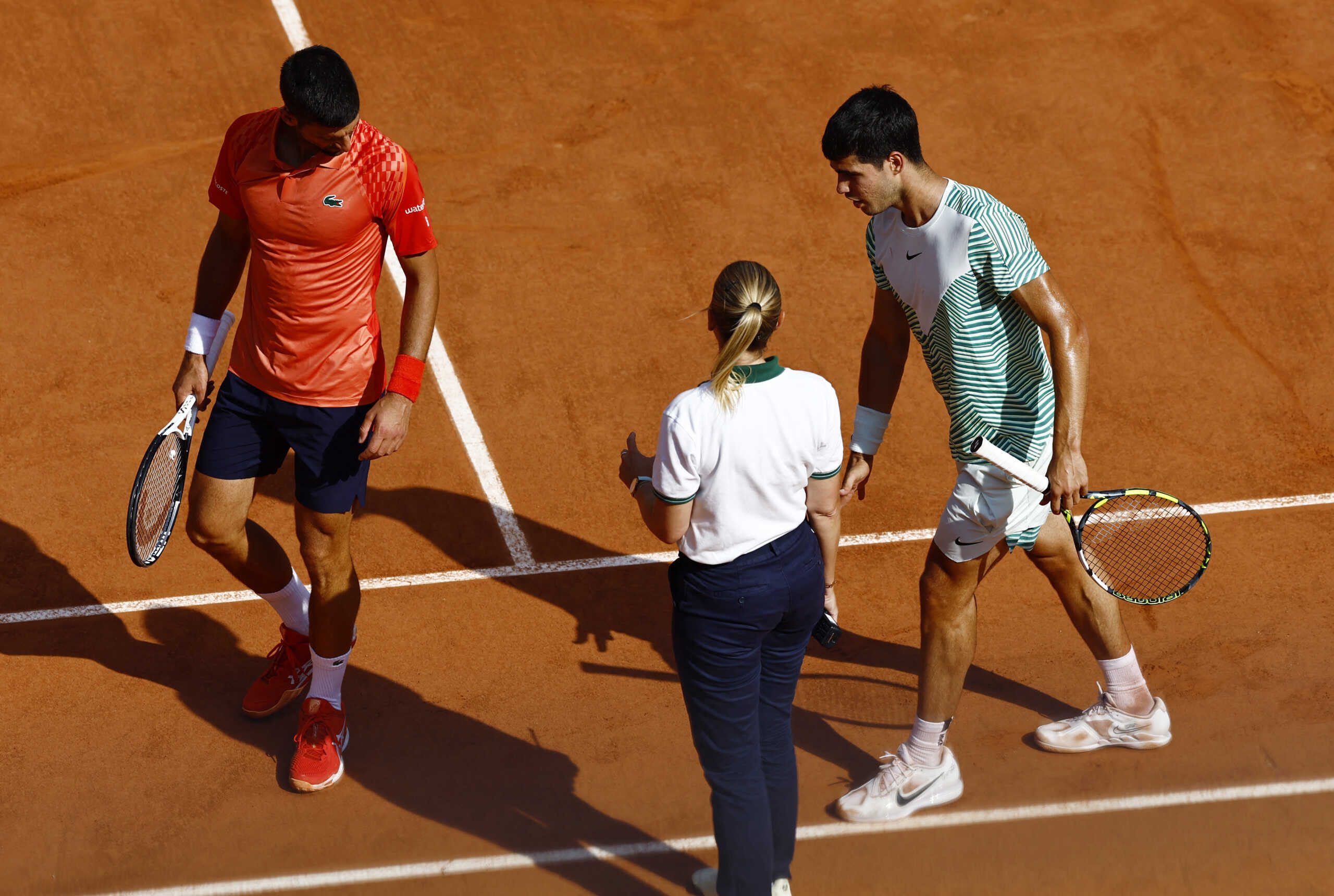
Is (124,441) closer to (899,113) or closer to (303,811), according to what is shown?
(303,811)

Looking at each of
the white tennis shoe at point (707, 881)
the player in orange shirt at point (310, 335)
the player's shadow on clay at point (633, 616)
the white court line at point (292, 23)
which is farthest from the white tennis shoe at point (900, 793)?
the white court line at point (292, 23)

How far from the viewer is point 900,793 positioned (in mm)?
5000

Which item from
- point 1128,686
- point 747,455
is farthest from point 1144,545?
point 747,455

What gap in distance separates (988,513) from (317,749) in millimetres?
2985

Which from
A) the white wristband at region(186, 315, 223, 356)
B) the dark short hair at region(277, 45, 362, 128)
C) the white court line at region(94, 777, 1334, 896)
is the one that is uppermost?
the dark short hair at region(277, 45, 362, 128)

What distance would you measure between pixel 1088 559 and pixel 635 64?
6317mm

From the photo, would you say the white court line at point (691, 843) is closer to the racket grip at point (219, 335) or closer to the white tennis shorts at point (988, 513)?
the white tennis shorts at point (988, 513)

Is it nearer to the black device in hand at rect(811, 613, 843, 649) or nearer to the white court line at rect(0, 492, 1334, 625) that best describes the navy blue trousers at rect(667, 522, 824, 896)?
the black device in hand at rect(811, 613, 843, 649)

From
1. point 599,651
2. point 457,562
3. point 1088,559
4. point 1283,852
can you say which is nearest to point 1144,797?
point 1283,852

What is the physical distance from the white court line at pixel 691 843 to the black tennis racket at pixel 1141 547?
2.87 ft

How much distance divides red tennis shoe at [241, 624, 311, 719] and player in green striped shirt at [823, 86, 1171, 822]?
2.55 metres

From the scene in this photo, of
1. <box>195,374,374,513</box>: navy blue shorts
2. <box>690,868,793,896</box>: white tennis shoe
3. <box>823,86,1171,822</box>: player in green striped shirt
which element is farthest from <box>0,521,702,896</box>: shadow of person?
<box>195,374,374,513</box>: navy blue shorts

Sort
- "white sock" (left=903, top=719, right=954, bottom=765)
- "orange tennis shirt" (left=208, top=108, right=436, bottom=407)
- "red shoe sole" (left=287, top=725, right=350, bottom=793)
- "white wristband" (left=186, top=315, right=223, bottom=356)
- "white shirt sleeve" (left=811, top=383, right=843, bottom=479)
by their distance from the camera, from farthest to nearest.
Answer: "red shoe sole" (left=287, top=725, right=350, bottom=793)
"white sock" (left=903, top=719, right=954, bottom=765)
"white wristband" (left=186, top=315, right=223, bottom=356)
"orange tennis shirt" (left=208, top=108, right=436, bottom=407)
"white shirt sleeve" (left=811, top=383, right=843, bottom=479)

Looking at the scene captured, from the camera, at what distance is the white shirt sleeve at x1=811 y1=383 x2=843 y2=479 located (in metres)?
3.69
